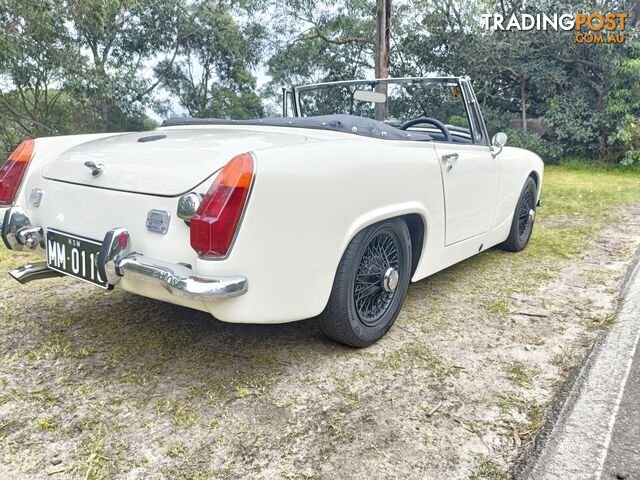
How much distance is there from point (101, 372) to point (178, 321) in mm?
546

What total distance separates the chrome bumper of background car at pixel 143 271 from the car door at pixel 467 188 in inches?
55.6

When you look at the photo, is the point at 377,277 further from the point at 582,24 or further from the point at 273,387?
the point at 582,24

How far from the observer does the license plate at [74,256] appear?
1.86 m

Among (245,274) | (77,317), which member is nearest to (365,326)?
(245,274)

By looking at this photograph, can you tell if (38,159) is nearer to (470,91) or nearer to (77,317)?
(77,317)

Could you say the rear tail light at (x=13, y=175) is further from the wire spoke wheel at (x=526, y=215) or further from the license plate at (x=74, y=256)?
the wire spoke wheel at (x=526, y=215)

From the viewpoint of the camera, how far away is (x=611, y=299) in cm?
288

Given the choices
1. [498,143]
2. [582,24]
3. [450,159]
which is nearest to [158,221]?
[450,159]

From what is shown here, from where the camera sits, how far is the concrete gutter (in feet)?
4.76

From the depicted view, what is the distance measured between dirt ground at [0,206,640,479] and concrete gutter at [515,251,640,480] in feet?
0.20


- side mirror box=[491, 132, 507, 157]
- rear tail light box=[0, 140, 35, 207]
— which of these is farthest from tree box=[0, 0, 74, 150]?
side mirror box=[491, 132, 507, 157]

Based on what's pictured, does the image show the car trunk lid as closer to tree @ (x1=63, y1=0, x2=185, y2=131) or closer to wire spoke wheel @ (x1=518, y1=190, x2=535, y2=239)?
wire spoke wheel @ (x1=518, y1=190, x2=535, y2=239)

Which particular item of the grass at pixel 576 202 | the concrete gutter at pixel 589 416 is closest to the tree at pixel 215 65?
the grass at pixel 576 202

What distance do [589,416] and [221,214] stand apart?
4.86 ft
